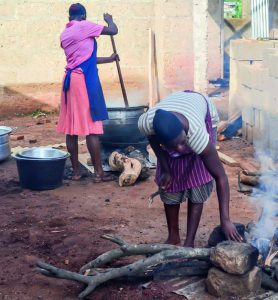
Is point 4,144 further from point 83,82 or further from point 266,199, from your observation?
point 266,199

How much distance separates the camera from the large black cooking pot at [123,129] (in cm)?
742

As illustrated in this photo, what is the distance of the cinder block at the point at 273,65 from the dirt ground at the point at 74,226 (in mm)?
1152

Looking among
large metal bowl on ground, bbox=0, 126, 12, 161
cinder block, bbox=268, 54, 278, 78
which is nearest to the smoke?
cinder block, bbox=268, 54, 278, 78

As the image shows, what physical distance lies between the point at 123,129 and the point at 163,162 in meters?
3.01

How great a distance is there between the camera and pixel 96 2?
1126 cm

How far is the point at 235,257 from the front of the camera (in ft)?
12.8

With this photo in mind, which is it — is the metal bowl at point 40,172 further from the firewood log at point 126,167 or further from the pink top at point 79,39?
the pink top at point 79,39

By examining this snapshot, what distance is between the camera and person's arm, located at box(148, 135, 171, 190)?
4441 mm

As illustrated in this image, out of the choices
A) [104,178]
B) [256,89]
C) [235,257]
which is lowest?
[104,178]

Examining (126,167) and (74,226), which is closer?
(74,226)

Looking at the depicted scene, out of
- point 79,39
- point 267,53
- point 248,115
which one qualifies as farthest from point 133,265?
point 248,115

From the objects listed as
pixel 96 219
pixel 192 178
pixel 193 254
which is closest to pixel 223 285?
pixel 193 254

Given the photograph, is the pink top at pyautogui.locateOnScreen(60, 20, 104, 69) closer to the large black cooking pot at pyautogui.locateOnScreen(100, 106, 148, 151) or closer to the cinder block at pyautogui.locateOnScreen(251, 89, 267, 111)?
the large black cooking pot at pyautogui.locateOnScreen(100, 106, 148, 151)

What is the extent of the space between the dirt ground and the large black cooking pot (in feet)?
2.06
